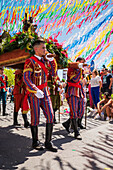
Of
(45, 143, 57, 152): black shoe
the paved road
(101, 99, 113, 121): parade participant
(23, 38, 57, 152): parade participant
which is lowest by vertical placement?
the paved road

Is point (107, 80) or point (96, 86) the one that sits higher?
point (107, 80)

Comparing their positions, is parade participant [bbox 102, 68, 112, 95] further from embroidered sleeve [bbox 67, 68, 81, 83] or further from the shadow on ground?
the shadow on ground

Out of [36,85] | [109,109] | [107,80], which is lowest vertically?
[109,109]

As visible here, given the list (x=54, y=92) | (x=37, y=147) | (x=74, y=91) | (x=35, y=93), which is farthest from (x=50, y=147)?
(x=54, y=92)

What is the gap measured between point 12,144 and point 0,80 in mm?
4088

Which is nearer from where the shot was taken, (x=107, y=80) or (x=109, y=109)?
(x=109, y=109)

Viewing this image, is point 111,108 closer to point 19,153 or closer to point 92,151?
point 92,151

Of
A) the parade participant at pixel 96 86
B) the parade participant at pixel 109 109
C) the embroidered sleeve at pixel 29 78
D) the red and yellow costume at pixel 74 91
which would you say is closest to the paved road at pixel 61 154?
the red and yellow costume at pixel 74 91

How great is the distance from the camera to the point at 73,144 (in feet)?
11.4

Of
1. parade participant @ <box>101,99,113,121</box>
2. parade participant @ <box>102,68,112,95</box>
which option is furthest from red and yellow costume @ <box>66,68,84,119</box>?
parade participant @ <box>102,68,112,95</box>

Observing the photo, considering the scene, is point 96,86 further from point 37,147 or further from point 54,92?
point 37,147

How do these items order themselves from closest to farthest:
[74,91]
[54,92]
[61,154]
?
1. [61,154]
2. [74,91]
3. [54,92]

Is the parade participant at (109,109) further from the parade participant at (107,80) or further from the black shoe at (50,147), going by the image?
the black shoe at (50,147)

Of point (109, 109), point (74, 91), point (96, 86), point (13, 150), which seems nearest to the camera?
point (13, 150)
